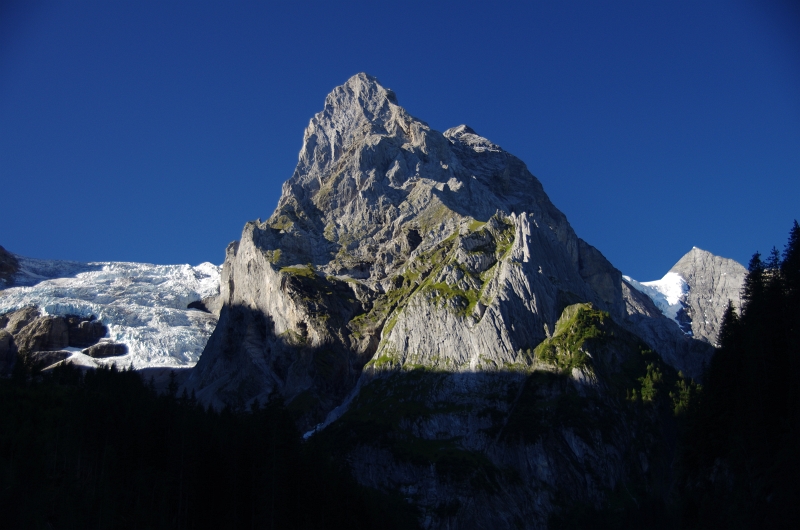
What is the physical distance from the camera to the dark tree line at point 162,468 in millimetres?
97750

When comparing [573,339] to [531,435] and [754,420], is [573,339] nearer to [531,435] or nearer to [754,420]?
[531,435]

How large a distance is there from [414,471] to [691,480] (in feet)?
214

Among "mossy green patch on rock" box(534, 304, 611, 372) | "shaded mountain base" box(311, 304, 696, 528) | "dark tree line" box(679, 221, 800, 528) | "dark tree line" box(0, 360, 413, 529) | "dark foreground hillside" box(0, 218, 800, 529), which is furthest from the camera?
"mossy green patch on rock" box(534, 304, 611, 372)

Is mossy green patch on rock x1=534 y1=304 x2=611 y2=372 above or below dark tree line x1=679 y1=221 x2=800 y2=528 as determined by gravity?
above

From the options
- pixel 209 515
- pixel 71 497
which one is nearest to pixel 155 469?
pixel 209 515

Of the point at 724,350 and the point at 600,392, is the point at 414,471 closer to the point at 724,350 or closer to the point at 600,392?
the point at 600,392

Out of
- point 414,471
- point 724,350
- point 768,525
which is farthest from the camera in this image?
point 414,471

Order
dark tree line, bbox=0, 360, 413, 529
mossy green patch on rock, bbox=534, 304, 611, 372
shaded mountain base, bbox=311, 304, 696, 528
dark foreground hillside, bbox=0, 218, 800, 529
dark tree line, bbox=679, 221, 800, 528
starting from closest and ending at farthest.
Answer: dark tree line, bbox=679, 221, 800, 528 → dark foreground hillside, bbox=0, 218, 800, 529 → dark tree line, bbox=0, 360, 413, 529 → shaded mountain base, bbox=311, 304, 696, 528 → mossy green patch on rock, bbox=534, 304, 611, 372

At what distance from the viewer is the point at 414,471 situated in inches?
6511

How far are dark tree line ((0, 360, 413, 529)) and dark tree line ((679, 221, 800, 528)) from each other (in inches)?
1831

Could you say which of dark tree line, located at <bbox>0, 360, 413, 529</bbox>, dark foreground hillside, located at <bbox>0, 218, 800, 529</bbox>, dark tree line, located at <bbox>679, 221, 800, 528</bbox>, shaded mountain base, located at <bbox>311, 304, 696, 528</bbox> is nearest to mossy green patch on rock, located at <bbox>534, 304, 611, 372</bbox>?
shaded mountain base, located at <bbox>311, 304, 696, 528</bbox>

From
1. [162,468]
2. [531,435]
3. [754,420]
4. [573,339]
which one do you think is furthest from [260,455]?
[573,339]

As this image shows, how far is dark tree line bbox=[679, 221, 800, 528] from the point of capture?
91250 millimetres

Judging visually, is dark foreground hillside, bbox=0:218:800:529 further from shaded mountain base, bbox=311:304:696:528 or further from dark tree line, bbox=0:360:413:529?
shaded mountain base, bbox=311:304:696:528
